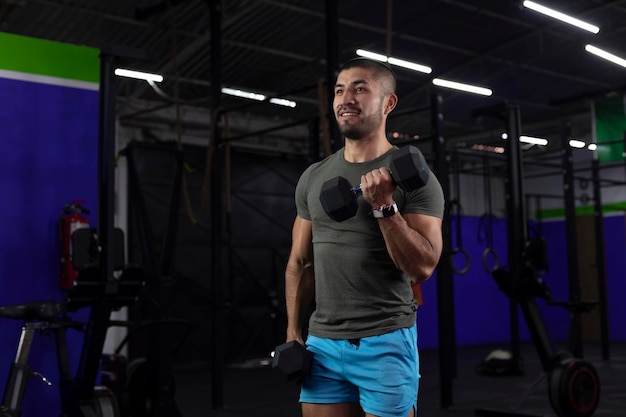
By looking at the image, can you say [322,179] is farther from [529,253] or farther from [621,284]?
[621,284]

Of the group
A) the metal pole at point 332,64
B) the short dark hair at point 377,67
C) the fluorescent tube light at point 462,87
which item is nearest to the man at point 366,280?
the short dark hair at point 377,67

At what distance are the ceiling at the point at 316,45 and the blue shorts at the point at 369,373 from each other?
5.41m

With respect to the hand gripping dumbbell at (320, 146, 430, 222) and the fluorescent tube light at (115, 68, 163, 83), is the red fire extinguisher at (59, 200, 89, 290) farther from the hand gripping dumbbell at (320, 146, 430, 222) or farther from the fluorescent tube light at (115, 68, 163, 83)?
the fluorescent tube light at (115, 68, 163, 83)

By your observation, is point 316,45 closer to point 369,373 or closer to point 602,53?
point 602,53

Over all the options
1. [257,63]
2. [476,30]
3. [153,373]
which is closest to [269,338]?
[257,63]

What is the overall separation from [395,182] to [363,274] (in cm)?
31

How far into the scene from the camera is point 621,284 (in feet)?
37.2

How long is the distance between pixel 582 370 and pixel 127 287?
2.87 m

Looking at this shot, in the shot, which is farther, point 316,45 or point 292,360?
point 316,45

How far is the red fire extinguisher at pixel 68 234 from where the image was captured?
12.4ft

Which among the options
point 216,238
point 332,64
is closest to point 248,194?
point 216,238

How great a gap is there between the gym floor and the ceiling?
2894 mm

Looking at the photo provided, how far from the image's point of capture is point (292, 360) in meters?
1.75

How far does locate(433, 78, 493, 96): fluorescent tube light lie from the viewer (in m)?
10.0
